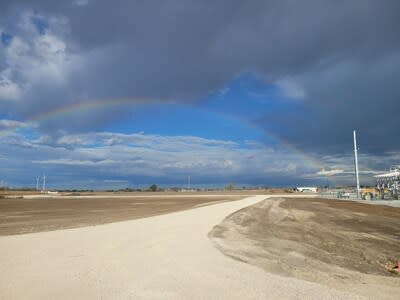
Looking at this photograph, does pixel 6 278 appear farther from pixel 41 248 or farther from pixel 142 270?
pixel 41 248

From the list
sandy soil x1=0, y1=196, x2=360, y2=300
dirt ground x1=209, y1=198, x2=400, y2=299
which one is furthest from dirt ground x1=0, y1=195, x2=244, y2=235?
dirt ground x1=209, y1=198, x2=400, y2=299

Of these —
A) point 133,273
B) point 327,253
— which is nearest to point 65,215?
point 327,253

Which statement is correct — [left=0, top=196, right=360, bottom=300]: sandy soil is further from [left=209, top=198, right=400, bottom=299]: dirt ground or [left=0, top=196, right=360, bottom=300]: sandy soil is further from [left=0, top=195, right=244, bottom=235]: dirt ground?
[left=0, top=195, right=244, bottom=235]: dirt ground

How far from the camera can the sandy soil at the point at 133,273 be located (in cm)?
787

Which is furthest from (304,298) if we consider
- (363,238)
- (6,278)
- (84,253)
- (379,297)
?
(363,238)

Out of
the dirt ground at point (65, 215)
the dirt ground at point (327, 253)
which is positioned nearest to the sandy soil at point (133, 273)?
the dirt ground at point (327, 253)

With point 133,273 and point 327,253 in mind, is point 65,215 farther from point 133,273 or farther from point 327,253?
point 133,273

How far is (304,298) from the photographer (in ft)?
24.6

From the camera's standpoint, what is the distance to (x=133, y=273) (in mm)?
9766

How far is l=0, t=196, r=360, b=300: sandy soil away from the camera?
787cm

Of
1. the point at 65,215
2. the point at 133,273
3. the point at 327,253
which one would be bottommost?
the point at 327,253

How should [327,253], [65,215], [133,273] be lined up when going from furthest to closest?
[65,215] < [327,253] < [133,273]

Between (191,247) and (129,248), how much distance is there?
234 centimetres

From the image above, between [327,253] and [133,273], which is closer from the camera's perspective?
[133,273]
